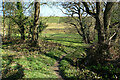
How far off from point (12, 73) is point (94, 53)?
9961 millimetres

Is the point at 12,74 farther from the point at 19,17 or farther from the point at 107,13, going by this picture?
the point at 19,17

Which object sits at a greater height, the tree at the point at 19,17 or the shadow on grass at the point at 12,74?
the tree at the point at 19,17

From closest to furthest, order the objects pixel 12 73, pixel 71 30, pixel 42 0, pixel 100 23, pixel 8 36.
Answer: pixel 12 73 → pixel 100 23 → pixel 42 0 → pixel 8 36 → pixel 71 30

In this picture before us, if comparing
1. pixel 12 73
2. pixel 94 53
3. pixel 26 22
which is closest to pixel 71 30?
pixel 26 22

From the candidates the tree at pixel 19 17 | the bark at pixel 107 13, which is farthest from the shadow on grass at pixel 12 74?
the tree at pixel 19 17

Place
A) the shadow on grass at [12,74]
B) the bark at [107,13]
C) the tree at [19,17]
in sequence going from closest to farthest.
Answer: the shadow on grass at [12,74] < the bark at [107,13] < the tree at [19,17]

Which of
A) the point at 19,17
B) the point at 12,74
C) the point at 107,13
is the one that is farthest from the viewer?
the point at 19,17

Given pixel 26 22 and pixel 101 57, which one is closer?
pixel 101 57

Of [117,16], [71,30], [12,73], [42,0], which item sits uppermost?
[42,0]

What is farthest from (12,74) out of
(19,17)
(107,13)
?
(19,17)

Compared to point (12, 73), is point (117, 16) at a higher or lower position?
higher

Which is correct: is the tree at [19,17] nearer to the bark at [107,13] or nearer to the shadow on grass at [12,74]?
the bark at [107,13]

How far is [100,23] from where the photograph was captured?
15359 mm

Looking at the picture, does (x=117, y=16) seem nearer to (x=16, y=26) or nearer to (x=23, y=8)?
(x=23, y=8)
